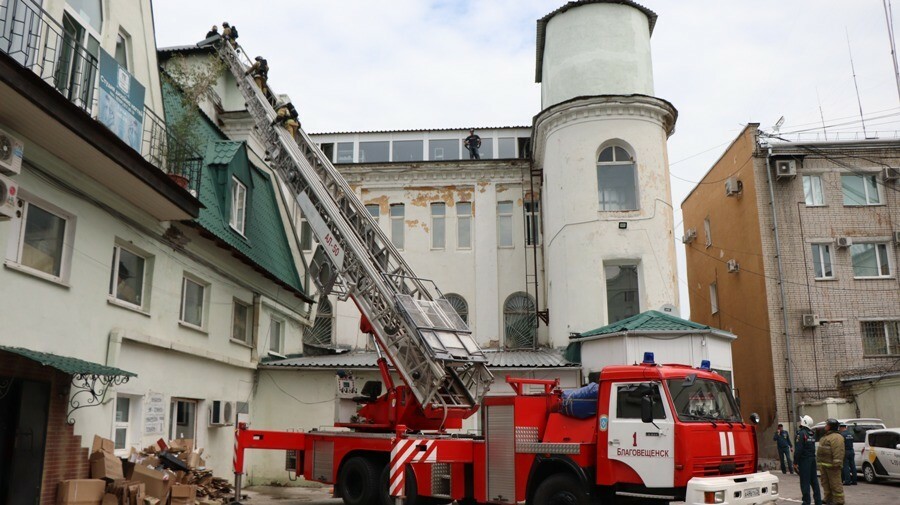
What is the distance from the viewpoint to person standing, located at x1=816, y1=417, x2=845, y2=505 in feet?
44.2

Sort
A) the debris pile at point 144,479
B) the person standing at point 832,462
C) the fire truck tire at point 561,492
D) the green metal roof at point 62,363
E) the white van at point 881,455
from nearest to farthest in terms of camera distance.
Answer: the green metal roof at point 62,363 < the fire truck tire at point 561,492 < the debris pile at point 144,479 < the person standing at point 832,462 < the white van at point 881,455

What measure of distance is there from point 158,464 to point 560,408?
7.00 meters

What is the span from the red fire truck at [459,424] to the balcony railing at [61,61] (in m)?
2.86

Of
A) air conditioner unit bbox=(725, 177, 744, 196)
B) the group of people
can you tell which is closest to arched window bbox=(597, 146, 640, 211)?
air conditioner unit bbox=(725, 177, 744, 196)

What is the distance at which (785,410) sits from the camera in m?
25.5

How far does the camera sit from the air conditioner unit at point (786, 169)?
2684cm

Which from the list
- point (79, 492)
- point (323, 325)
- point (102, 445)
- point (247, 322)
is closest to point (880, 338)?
point (323, 325)

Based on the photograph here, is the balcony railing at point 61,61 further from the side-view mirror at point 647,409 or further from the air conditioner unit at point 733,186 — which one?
the air conditioner unit at point 733,186

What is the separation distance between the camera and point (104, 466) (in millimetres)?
11273

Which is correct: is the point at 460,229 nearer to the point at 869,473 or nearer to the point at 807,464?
the point at 869,473

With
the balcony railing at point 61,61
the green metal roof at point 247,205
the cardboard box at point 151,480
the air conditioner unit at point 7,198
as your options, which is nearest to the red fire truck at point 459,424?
the green metal roof at point 247,205

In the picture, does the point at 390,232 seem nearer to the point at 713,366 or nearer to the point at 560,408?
the point at 713,366

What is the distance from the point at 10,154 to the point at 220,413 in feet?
28.6

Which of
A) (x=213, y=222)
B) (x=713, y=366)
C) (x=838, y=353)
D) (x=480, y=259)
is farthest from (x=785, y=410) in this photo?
(x=213, y=222)
